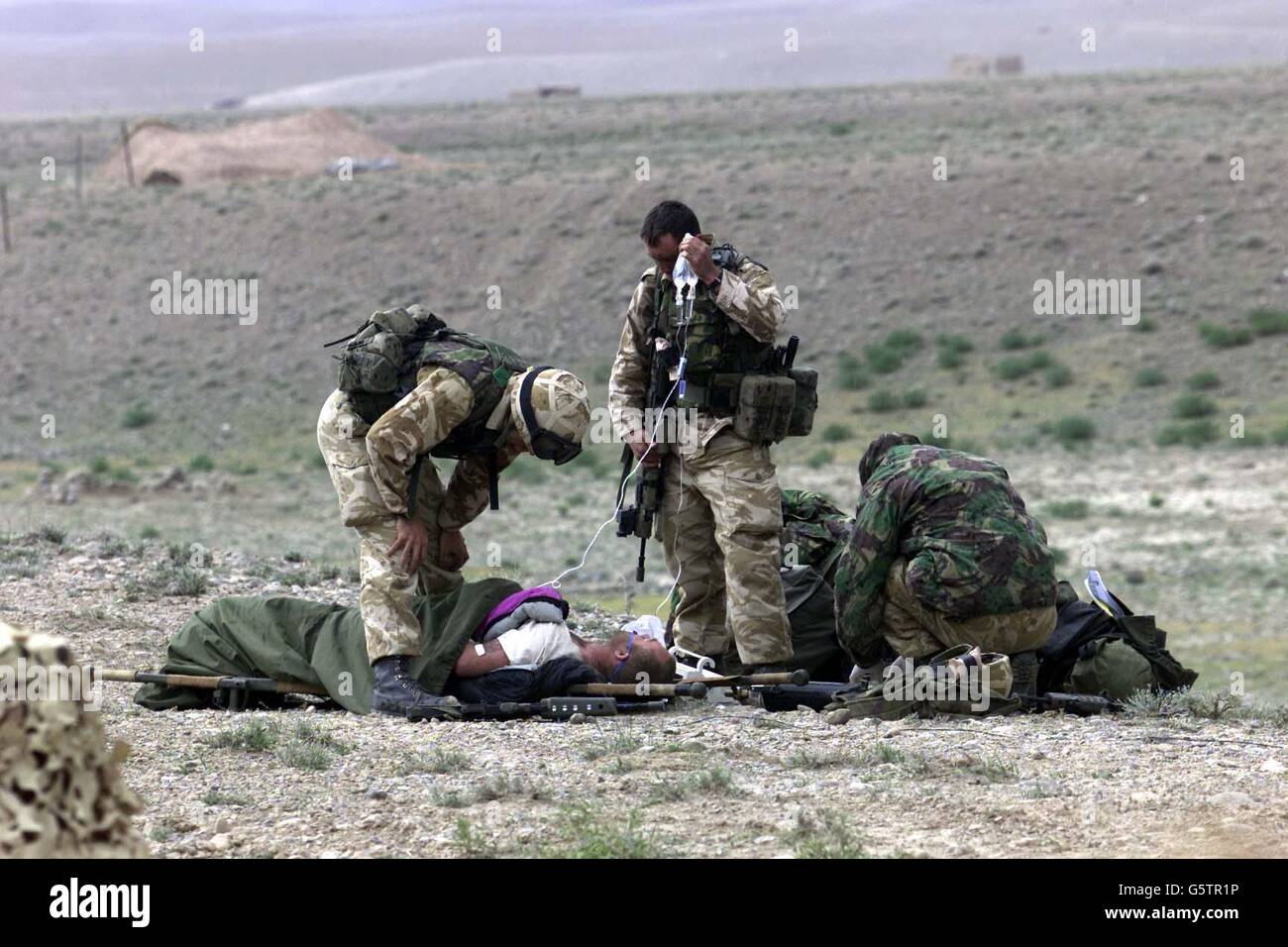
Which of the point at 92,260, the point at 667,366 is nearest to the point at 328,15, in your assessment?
the point at 92,260

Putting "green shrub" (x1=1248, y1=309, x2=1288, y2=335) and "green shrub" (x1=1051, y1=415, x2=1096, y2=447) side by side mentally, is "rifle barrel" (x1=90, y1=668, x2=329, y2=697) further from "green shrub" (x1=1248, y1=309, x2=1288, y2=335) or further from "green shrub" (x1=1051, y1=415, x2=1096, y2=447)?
"green shrub" (x1=1248, y1=309, x2=1288, y2=335)

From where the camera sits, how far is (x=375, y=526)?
6.74 meters

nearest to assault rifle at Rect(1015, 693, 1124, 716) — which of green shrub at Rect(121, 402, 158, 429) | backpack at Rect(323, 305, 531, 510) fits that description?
backpack at Rect(323, 305, 531, 510)

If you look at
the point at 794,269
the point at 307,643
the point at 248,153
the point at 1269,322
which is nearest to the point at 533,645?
the point at 307,643

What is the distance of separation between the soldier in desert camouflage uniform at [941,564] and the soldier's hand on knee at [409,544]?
1.57m

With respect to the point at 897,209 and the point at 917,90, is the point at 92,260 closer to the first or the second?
the point at 897,209

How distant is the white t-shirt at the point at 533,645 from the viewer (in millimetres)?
6582

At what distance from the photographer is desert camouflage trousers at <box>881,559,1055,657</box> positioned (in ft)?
22.1

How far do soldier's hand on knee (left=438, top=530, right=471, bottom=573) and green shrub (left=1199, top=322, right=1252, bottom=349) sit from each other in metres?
16.6

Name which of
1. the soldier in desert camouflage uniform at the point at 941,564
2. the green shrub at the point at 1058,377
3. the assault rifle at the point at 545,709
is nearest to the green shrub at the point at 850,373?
the green shrub at the point at 1058,377

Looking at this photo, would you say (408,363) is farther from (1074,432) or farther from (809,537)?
(1074,432)

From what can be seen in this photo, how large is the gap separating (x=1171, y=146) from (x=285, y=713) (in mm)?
26364

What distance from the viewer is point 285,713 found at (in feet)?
21.6

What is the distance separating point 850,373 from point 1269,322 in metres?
5.06
